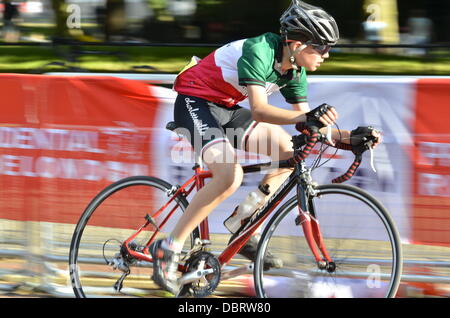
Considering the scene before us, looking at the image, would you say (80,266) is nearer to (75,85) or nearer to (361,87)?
(75,85)

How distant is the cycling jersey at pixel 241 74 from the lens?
13.7 feet

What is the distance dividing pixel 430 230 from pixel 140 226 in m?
2.09

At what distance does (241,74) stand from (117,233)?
1.68m

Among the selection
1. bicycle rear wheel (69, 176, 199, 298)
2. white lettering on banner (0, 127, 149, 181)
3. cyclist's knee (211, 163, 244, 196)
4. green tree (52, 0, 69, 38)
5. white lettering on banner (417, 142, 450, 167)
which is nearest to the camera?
cyclist's knee (211, 163, 244, 196)

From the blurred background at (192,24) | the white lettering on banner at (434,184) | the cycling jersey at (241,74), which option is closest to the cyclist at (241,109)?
the cycling jersey at (241,74)

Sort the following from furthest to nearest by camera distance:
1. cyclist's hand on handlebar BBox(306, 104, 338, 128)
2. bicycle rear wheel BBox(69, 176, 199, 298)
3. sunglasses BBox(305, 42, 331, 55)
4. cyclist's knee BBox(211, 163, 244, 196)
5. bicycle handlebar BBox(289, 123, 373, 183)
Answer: bicycle rear wheel BBox(69, 176, 199, 298) → cyclist's knee BBox(211, 163, 244, 196) → sunglasses BBox(305, 42, 331, 55) → bicycle handlebar BBox(289, 123, 373, 183) → cyclist's hand on handlebar BBox(306, 104, 338, 128)

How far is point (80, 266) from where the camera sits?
5.10m

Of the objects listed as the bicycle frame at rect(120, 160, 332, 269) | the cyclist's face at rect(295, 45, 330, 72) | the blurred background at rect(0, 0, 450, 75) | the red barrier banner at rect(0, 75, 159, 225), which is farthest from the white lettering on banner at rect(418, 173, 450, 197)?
the blurred background at rect(0, 0, 450, 75)

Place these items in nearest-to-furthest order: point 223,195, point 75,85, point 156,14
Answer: point 223,195, point 75,85, point 156,14

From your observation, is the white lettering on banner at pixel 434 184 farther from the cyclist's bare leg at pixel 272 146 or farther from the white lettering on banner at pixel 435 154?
the cyclist's bare leg at pixel 272 146

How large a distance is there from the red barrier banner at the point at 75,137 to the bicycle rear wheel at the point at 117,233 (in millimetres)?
384

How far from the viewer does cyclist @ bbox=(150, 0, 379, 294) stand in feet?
13.7

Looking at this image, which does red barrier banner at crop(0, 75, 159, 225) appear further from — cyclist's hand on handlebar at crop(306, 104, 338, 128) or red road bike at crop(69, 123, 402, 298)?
cyclist's hand on handlebar at crop(306, 104, 338, 128)
